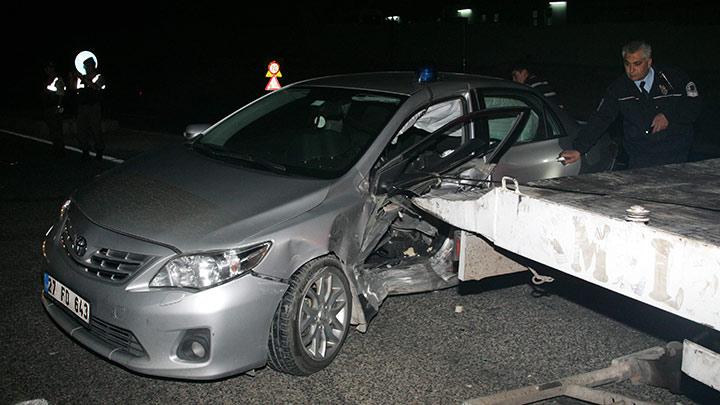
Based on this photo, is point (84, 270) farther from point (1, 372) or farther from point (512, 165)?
point (512, 165)

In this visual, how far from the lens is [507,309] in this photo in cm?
507

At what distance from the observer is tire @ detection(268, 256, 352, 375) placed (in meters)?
3.75

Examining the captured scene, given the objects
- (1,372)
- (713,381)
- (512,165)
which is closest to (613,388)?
(713,381)

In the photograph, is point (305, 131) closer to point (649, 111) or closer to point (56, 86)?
point (649, 111)

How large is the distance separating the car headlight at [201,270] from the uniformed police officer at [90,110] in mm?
7402

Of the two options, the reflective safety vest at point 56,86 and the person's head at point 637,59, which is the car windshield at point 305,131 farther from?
the reflective safety vest at point 56,86

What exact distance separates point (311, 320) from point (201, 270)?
27.0 inches

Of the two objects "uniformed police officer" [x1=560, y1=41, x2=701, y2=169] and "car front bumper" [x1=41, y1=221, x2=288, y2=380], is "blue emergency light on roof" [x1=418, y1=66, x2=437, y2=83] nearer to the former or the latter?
"uniformed police officer" [x1=560, y1=41, x2=701, y2=169]

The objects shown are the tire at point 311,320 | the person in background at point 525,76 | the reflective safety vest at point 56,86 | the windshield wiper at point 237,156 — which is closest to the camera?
the tire at point 311,320

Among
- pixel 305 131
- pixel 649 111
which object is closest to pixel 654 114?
pixel 649 111

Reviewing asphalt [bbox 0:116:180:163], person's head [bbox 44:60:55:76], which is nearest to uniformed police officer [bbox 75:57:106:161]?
asphalt [bbox 0:116:180:163]

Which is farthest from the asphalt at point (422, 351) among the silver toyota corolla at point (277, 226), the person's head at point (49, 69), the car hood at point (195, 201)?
the person's head at point (49, 69)

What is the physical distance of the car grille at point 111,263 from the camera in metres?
3.62

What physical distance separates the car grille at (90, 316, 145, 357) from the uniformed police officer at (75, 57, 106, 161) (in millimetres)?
7211
